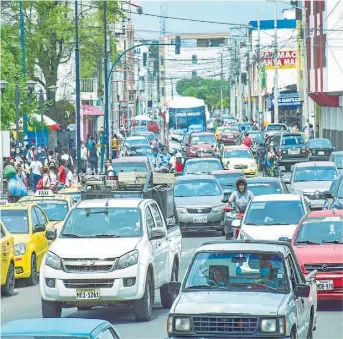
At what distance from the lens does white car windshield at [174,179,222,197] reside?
33594 millimetres

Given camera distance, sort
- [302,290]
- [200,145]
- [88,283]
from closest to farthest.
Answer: [302,290]
[88,283]
[200,145]

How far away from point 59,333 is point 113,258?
26.3 feet

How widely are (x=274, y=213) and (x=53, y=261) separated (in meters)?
8.07

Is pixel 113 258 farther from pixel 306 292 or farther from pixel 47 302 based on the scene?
pixel 306 292

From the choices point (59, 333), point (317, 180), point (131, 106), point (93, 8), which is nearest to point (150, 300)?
point (59, 333)

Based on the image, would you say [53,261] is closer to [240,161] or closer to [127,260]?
[127,260]

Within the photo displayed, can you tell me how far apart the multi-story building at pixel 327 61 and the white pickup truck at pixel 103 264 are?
2033 inches

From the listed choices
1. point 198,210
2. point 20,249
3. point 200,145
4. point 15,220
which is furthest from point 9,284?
point 200,145

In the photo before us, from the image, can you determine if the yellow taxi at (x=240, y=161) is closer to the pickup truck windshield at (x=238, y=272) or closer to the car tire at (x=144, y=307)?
the car tire at (x=144, y=307)

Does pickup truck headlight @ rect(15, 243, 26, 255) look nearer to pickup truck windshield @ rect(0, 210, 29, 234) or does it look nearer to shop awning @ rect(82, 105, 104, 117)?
pickup truck windshield @ rect(0, 210, 29, 234)

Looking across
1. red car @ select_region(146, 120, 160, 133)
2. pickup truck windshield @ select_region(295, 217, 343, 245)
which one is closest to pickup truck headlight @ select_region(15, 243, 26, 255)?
pickup truck windshield @ select_region(295, 217, 343, 245)

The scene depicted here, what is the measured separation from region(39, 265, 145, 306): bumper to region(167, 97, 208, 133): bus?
259 ft

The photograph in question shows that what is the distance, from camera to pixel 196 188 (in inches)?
1336

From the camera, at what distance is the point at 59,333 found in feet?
29.2
